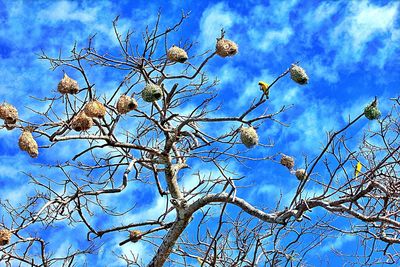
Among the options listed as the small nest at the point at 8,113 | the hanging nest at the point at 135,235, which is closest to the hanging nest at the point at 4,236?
the small nest at the point at 8,113

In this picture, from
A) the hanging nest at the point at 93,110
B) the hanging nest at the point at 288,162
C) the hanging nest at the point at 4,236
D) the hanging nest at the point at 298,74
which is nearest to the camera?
the hanging nest at the point at 93,110

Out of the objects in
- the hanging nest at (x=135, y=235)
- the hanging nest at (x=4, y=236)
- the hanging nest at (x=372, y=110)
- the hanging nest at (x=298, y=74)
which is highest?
the hanging nest at (x=298, y=74)

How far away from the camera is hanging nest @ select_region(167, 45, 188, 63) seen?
6512 mm

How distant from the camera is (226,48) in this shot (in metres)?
6.48

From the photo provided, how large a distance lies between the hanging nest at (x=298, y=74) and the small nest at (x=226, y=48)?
77 centimetres

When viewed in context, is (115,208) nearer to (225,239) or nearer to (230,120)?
(225,239)

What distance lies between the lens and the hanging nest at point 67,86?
607 cm

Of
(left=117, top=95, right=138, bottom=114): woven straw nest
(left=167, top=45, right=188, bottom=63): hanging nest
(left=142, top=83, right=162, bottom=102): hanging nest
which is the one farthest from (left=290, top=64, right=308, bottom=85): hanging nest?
(left=117, top=95, right=138, bottom=114): woven straw nest

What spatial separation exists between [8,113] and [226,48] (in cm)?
249

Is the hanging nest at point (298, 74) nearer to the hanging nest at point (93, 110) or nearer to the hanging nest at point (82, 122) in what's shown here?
the hanging nest at point (93, 110)

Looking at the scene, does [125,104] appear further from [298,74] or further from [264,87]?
[298,74]

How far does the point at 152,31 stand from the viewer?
23.1 feet

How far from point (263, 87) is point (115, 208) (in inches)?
118

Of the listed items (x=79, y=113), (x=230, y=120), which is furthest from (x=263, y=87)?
(x=79, y=113)
